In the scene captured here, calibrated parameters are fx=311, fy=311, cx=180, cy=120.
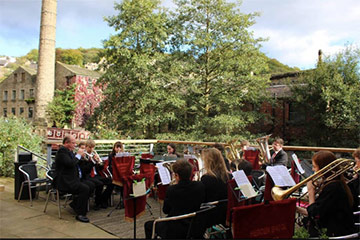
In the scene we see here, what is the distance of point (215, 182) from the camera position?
12.5ft

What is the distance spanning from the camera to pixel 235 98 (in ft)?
61.6

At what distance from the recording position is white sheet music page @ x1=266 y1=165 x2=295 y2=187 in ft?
12.4

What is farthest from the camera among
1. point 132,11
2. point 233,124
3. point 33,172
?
point 132,11

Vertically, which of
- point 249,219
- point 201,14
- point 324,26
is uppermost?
point 201,14

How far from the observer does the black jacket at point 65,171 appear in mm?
4809

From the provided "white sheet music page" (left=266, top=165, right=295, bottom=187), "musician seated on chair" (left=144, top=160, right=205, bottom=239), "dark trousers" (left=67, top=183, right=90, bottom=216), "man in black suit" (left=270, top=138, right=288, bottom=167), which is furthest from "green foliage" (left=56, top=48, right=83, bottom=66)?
"musician seated on chair" (left=144, top=160, right=205, bottom=239)

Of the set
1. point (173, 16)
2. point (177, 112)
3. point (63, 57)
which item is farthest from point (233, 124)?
point (63, 57)

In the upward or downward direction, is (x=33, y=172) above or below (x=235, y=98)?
below

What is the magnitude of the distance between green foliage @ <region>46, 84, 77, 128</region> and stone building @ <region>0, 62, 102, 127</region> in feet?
2.24

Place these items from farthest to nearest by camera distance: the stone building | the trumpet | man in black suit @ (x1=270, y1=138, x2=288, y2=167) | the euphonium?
the stone building, man in black suit @ (x1=270, y1=138, x2=288, y2=167), the trumpet, the euphonium

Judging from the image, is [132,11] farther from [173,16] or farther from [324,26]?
[324,26]

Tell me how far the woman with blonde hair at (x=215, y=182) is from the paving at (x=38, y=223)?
1487 mm

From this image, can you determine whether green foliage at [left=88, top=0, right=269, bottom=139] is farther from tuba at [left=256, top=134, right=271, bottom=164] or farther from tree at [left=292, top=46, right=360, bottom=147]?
tuba at [left=256, top=134, right=271, bottom=164]

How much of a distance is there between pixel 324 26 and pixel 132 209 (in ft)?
53.8
